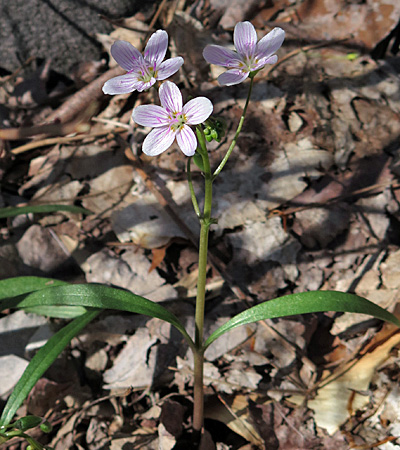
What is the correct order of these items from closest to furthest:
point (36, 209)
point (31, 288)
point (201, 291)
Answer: point (201, 291)
point (31, 288)
point (36, 209)

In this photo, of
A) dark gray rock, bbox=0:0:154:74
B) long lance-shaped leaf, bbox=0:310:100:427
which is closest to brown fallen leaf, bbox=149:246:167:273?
long lance-shaped leaf, bbox=0:310:100:427

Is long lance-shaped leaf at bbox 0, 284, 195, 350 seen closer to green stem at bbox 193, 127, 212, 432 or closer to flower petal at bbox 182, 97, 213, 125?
green stem at bbox 193, 127, 212, 432

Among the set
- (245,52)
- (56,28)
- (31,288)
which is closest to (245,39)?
(245,52)

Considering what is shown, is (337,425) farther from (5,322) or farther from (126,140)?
(126,140)

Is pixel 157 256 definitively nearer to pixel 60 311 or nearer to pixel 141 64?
pixel 60 311

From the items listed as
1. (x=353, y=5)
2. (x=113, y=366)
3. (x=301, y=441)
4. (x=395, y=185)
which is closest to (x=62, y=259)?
(x=113, y=366)

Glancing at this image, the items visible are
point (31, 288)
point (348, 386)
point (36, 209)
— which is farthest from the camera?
point (36, 209)
